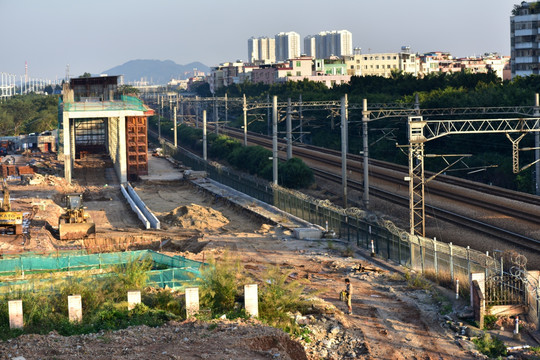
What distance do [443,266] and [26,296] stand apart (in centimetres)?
1299

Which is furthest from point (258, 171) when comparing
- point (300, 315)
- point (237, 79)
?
point (237, 79)

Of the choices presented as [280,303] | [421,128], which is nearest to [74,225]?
[421,128]

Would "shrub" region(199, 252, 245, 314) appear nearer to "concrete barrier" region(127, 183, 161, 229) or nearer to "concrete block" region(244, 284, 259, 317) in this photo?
"concrete block" region(244, 284, 259, 317)

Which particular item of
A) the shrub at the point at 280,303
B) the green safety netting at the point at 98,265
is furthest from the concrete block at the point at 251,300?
the green safety netting at the point at 98,265

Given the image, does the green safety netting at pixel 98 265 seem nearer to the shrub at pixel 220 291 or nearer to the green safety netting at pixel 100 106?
the shrub at pixel 220 291

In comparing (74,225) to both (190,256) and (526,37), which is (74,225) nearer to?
(190,256)

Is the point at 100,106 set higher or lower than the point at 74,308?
higher

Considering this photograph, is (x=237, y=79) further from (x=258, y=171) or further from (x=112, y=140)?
(x=258, y=171)

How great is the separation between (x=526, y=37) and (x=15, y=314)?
84520 millimetres

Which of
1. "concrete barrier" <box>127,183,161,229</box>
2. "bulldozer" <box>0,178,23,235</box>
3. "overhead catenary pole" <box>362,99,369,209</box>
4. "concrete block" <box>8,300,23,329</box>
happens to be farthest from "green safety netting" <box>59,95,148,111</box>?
"concrete block" <box>8,300,23,329</box>

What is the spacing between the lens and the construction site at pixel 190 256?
1794cm

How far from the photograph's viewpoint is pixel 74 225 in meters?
39.2

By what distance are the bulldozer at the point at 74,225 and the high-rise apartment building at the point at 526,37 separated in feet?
221

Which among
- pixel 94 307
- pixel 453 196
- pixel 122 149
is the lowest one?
pixel 453 196
